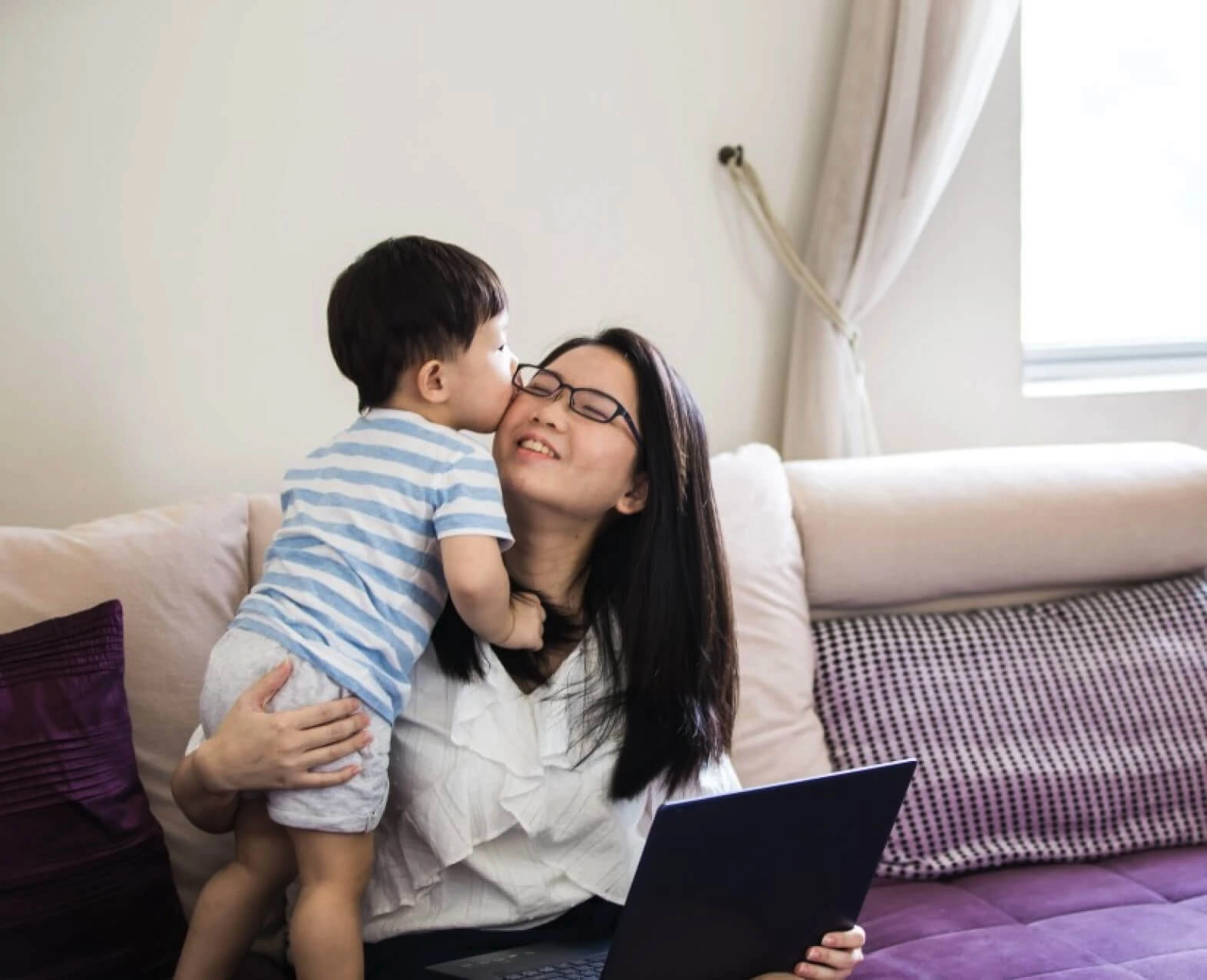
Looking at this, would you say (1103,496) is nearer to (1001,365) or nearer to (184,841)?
(1001,365)

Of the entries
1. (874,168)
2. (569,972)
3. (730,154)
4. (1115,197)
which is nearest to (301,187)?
(730,154)

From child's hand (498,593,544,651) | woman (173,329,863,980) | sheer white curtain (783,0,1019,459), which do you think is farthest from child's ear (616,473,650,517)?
sheer white curtain (783,0,1019,459)

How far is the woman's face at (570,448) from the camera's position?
1.44 m

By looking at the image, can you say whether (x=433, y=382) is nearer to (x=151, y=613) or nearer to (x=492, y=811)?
(x=492, y=811)

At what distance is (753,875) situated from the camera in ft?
4.24

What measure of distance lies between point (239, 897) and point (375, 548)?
426mm

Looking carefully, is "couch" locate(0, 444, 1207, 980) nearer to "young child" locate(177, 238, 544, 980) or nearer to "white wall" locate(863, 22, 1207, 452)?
"young child" locate(177, 238, 544, 980)

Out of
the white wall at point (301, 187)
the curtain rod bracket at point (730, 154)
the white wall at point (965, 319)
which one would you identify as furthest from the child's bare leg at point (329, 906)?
the white wall at point (965, 319)

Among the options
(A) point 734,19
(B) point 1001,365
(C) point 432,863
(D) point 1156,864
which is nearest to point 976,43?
(A) point 734,19

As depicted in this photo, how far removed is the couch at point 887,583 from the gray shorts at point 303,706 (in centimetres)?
39

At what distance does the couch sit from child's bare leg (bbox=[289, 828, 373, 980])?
392mm

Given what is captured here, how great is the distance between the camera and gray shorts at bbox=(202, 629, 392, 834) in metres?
1.33

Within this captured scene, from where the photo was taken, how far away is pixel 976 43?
249 centimetres

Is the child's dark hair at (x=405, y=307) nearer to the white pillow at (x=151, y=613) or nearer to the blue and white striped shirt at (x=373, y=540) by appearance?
the blue and white striped shirt at (x=373, y=540)
